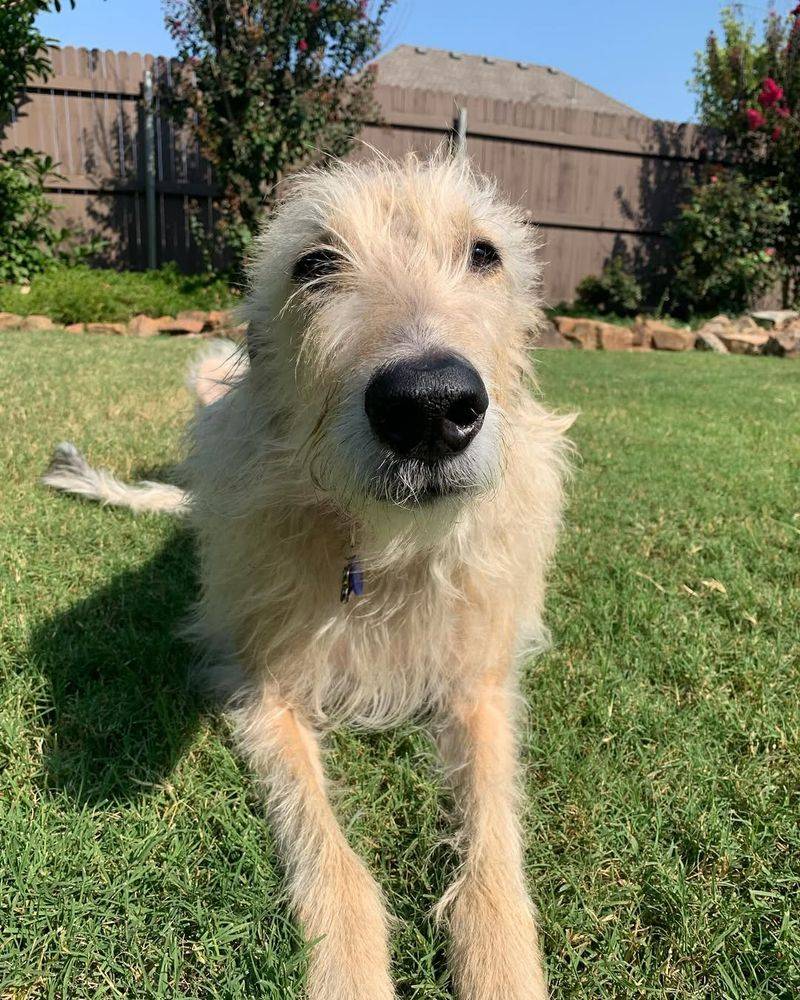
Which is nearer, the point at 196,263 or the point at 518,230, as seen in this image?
the point at 518,230

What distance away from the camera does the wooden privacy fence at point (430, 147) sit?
10727 mm

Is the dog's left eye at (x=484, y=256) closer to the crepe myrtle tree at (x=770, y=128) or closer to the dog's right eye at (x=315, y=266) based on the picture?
the dog's right eye at (x=315, y=266)

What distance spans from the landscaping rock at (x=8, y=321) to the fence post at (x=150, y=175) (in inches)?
105

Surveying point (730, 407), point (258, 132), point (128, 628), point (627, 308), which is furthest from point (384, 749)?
point (627, 308)

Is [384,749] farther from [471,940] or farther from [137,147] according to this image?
[137,147]

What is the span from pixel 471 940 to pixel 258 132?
1032 cm

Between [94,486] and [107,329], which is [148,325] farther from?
[94,486]

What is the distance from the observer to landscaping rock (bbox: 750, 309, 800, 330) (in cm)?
1166

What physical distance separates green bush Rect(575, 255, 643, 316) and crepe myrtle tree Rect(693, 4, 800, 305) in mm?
1676

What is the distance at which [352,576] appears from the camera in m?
1.88

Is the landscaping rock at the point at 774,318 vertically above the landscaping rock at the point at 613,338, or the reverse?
the landscaping rock at the point at 774,318

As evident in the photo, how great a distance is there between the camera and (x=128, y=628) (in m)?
2.40

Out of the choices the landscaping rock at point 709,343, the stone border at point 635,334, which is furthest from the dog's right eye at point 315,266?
the landscaping rock at point 709,343

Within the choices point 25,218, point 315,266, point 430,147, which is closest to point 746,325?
point 430,147
